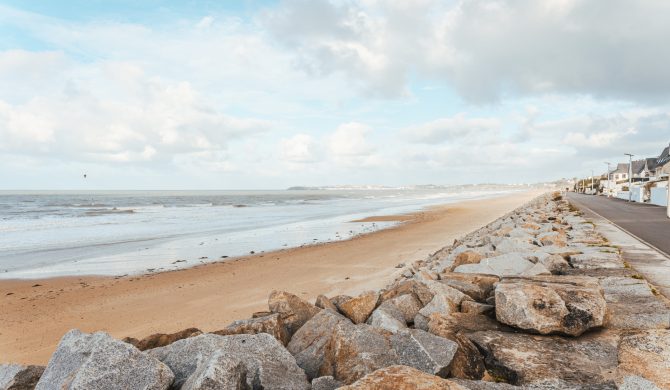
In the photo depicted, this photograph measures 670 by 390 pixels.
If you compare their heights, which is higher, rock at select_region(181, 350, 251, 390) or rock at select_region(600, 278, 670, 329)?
rock at select_region(181, 350, 251, 390)

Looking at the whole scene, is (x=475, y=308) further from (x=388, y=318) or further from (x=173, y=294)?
(x=173, y=294)

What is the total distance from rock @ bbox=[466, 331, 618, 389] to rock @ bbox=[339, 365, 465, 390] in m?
1.11

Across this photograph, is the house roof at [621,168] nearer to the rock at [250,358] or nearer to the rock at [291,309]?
the rock at [291,309]

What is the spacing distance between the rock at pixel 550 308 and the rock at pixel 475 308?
38 centimetres

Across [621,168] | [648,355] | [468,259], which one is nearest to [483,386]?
[648,355]

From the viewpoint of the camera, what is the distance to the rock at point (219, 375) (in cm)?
246

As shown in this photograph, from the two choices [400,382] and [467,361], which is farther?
[467,361]

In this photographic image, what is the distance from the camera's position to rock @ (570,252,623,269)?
6289 mm

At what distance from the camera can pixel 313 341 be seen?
12.9 feet

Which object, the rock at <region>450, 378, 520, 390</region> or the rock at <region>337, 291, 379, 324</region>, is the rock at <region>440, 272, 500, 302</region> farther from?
the rock at <region>450, 378, 520, 390</region>

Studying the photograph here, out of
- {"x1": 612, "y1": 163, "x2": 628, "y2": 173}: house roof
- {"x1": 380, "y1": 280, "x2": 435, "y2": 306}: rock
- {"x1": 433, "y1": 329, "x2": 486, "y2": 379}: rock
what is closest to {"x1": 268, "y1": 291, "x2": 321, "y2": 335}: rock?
{"x1": 380, "y1": 280, "x2": 435, "y2": 306}: rock

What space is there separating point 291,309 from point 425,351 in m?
1.93

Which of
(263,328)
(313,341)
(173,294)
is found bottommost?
(173,294)

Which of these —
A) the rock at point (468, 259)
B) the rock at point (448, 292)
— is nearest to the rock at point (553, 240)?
the rock at point (468, 259)
